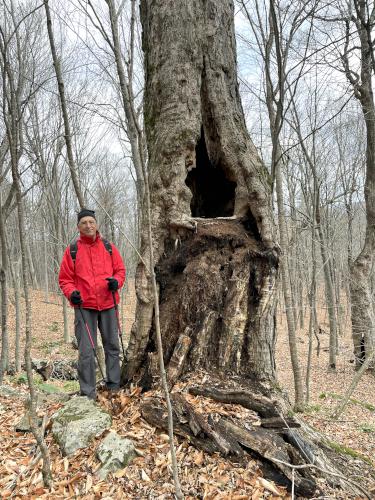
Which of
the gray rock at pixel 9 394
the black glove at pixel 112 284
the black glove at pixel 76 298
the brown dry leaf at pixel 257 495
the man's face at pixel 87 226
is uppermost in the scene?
the man's face at pixel 87 226

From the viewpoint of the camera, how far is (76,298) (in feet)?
10.4

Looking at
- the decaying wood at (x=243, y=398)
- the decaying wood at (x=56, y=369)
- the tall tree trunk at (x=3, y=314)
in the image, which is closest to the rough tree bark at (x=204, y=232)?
the decaying wood at (x=243, y=398)

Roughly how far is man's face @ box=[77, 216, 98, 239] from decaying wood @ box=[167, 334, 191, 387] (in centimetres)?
136

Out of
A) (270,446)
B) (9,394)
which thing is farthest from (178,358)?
(9,394)

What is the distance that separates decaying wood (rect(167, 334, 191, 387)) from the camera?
2.84 metres

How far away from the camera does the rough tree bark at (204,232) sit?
2.98 metres

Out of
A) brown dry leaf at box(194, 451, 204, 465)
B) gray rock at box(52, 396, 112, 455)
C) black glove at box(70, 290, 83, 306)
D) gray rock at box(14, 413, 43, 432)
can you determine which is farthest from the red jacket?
brown dry leaf at box(194, 451, 204, 465)

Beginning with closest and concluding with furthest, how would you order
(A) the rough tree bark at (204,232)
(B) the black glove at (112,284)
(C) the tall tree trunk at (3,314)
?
1. (A) the rough tree bark at (204,232)
2. (B) the black glove at (112,284)
3. (C) the tall tree trunk at (3,314)

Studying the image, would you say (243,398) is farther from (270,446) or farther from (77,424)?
(77,424)

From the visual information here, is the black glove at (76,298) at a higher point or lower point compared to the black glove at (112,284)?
lower

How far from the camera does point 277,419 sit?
2.54 m

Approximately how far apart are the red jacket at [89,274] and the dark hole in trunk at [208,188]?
1.16 m

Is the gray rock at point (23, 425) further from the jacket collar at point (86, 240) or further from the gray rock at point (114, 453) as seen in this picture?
the jacket collar at point (86, 240)

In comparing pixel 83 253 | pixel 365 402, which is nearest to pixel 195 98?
pixel 83 253
